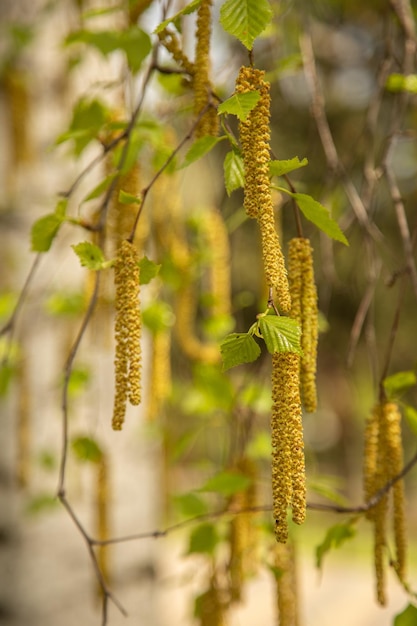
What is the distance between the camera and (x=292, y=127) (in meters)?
4.59

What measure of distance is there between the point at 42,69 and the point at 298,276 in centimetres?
165

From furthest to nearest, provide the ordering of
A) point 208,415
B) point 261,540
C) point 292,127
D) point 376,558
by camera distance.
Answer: point 292,127, point 208,415, point 261,540, point 376,558

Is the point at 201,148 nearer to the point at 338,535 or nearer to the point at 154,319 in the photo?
the point at 338,535

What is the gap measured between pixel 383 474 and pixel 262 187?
461mm

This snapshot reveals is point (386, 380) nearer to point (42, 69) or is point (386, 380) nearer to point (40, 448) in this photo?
point (40, 448)

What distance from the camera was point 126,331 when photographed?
740mm

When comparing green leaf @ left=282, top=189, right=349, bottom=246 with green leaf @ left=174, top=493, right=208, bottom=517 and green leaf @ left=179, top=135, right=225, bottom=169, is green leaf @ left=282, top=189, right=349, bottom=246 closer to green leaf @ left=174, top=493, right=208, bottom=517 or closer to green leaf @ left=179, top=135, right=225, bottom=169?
green leaf @ left=179, top=135, right=225, bottom=169

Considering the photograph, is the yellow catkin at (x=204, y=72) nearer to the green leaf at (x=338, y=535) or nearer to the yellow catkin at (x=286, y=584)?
the green leaf at (x=338, y=535)

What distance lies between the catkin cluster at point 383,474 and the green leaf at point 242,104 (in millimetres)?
463

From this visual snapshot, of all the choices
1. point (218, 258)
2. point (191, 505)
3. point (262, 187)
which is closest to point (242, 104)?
point (262, 187)


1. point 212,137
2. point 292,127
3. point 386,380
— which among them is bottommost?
point 386,380

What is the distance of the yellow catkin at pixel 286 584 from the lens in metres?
1.10

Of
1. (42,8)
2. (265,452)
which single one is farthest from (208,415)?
(42,8)

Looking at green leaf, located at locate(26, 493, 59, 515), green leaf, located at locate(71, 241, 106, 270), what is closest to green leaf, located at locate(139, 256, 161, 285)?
green leaf, located at locate(71, 241, 106, 270)
